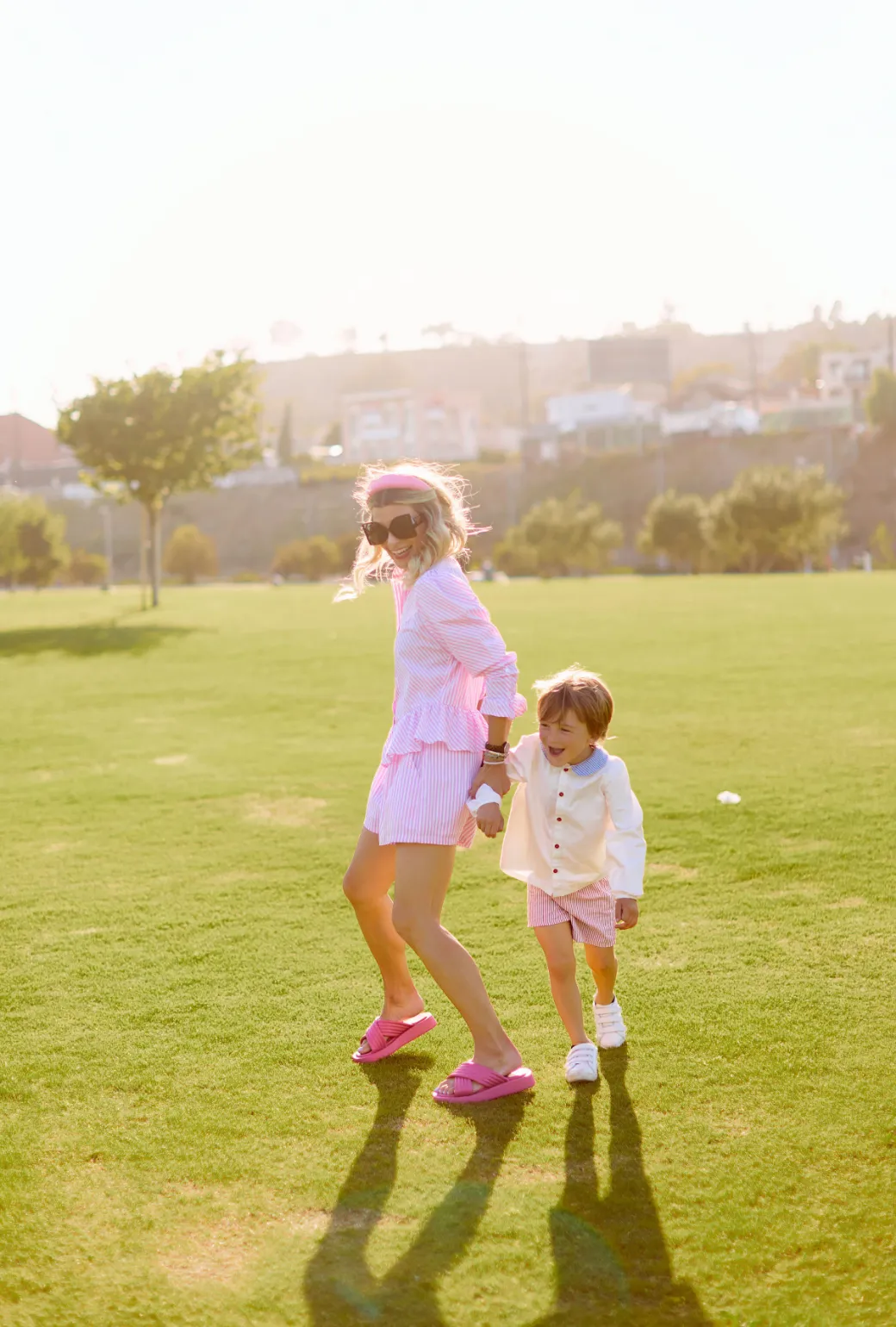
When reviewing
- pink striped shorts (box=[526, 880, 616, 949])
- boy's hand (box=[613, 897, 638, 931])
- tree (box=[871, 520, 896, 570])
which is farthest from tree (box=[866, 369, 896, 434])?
boy's hand (box=[613, 897, 638, 931])

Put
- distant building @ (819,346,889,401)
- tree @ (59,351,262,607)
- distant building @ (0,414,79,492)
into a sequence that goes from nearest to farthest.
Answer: tree @ (59,351,262,607) → distant building @ (0,414,79,492) → distant building @ (819,346,889,401)

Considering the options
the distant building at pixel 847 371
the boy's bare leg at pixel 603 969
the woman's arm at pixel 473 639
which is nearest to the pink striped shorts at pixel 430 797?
the woman's arm at pixel 473 639

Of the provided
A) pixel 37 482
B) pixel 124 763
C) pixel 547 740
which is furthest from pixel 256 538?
pixel 547 740

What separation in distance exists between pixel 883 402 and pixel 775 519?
4802 centimetres

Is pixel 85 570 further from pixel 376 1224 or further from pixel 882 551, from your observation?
pixel 376 1224

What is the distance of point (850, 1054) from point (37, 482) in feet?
416

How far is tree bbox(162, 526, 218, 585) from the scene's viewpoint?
68.7m

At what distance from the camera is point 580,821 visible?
4238 mm

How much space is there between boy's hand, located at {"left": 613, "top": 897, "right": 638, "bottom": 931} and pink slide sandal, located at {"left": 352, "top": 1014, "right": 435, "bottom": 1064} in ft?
2.95

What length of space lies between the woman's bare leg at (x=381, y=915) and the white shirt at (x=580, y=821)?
1.57 ft

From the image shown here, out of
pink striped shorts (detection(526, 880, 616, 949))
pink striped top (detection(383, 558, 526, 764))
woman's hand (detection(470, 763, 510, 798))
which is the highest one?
pink striped top (detection(383, 558, 526, 764))

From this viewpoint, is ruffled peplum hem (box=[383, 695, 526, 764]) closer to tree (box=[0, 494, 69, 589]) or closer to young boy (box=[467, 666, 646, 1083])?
young boy (box=[467, 666, 646, 1083])

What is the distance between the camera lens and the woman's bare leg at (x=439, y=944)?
411 centimetres

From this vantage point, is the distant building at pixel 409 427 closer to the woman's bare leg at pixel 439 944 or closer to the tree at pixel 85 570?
the tree at pixel 85 570
